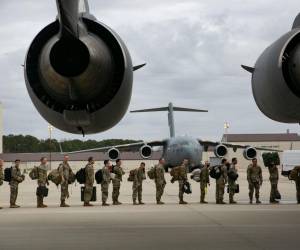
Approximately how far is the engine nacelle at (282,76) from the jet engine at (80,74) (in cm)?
152

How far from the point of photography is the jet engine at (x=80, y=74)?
19.4 ft

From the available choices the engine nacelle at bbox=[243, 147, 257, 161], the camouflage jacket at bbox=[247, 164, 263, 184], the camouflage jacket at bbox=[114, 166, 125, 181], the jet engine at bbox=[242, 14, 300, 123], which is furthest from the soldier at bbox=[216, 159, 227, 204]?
the engine nacelle at bbox=[243, 147, 257, 161]

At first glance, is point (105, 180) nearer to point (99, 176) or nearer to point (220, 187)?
point (99, 176)

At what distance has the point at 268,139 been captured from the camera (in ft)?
344

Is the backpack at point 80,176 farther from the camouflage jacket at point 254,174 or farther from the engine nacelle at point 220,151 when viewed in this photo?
the engine nacelle at point 220,151

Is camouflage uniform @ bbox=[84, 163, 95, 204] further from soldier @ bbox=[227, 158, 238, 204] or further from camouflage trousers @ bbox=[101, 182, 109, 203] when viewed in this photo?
soldier @ bbox=[227, 158, 238, 204]

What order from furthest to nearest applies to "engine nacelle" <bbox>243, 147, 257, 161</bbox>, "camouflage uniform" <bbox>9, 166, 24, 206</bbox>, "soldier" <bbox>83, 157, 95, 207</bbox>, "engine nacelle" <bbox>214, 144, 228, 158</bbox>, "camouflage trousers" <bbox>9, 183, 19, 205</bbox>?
"engine nacelle" <bbox>214, 144, 228, 158</bbox> < "engine nacelle" <bbox>243, 147, 257, 161</bbox> < "soldier" <bbox>83, 157, 95, 207</bbox> < "camouflage uniform" <bbox>9, 166, 24, 206</bbox> < "camouflage trousers" <bbox>9, 183, 19, 205</bbox>

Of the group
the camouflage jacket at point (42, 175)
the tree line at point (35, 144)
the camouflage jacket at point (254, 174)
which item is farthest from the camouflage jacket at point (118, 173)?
the tree line at point (35, 144)

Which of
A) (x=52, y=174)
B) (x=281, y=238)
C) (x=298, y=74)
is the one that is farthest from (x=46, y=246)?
(x=52, y=174)

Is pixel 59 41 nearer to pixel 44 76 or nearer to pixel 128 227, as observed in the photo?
pixel 44 76

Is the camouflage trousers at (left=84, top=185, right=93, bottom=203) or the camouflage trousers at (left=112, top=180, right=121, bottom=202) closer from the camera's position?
the camouflage trousers at (left=84, top=185, right=93, bottom=203)

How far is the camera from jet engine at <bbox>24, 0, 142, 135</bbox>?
19.4 ft

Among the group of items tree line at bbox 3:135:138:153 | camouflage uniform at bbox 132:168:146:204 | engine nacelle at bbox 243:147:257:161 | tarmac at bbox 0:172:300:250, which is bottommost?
tarmac at bbox 0:172:300:250

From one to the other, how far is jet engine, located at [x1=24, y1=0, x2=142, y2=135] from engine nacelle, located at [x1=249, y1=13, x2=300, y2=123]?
4.98ft
